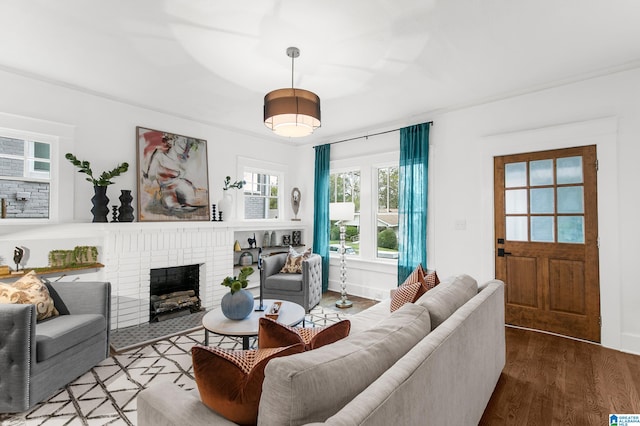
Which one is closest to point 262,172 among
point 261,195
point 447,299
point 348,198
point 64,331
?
point 261,195

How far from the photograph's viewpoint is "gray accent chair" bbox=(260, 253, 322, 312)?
411 centimetres

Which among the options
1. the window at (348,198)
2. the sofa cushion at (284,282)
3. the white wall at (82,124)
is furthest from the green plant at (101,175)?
the window at (348,198)

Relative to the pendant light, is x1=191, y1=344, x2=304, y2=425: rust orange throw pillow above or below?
below

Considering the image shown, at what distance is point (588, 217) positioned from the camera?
3.29m

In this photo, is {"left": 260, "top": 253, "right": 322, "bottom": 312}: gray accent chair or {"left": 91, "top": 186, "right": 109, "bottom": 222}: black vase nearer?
{"left": 91, "top": 186, "right": 109, "bottom": 222}: black vase

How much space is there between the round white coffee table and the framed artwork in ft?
6.51

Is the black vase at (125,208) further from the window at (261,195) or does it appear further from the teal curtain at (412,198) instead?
the teal curtain at (412,198)

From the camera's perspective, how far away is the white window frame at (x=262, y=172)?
5.31 m

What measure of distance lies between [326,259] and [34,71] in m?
4.53

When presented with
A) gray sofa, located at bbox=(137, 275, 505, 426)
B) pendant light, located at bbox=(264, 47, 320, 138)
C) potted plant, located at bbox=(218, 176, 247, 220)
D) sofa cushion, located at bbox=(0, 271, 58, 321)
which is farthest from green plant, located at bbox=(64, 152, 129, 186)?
gray sofa, located at bbox=(137, 275, 505, 426)

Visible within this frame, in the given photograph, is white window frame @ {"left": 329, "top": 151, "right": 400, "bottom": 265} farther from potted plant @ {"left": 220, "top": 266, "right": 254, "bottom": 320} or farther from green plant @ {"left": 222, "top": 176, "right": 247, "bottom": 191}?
potted plant @ {"left": 220, "top": 266, "right": 254, "bottom": 320}

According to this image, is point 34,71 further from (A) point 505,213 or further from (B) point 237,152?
(A) point 505,213

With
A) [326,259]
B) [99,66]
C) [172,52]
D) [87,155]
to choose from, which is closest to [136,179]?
[87,155]

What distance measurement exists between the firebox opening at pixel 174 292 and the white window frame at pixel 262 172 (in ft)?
4.09
